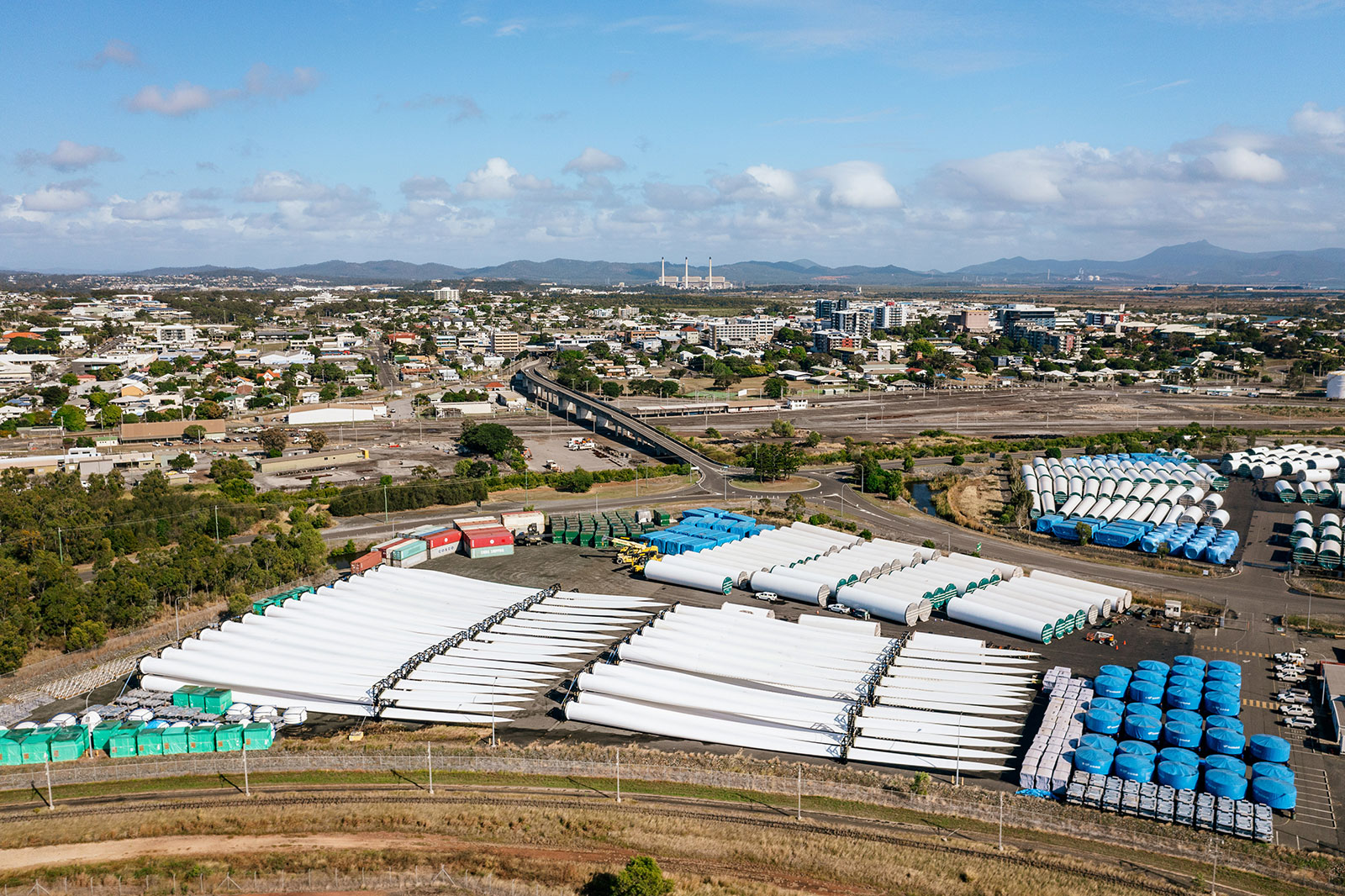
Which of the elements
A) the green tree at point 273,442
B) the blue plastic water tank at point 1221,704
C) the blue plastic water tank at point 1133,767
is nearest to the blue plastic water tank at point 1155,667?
the blue plastic water tank at point 1221,704

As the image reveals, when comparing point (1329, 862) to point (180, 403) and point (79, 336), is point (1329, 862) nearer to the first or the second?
point (180, 403)

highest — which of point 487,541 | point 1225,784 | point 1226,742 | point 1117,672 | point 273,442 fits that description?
point 273,442

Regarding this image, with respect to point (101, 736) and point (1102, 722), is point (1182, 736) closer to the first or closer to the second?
point (1102, 722)

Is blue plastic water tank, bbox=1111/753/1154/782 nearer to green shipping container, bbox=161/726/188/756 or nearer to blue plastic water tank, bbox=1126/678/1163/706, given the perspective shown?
blue plastic water tank, bbox=1126/678/1163/706

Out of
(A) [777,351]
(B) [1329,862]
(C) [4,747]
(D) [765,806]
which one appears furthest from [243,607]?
(A) [777,351]

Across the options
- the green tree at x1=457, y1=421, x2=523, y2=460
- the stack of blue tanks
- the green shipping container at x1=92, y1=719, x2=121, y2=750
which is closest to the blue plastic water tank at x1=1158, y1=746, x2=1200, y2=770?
the stack of blue tanks

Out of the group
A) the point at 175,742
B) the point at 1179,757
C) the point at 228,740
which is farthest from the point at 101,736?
the point at 1179,757
